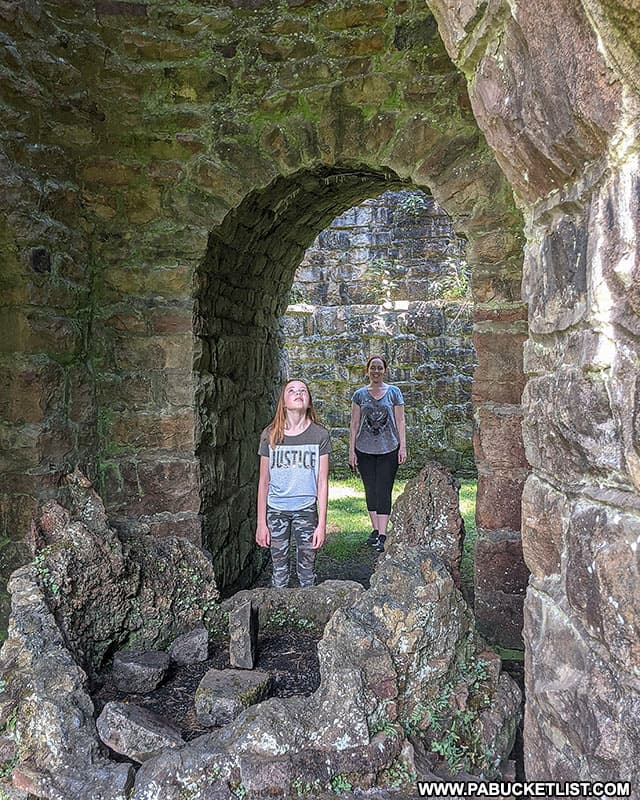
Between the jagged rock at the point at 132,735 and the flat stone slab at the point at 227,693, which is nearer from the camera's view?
the jagged rock at the point at 132,735

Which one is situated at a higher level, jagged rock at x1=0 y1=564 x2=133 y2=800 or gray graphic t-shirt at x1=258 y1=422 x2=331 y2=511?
gray graphic t-shirt at x1=258 y1=422 x2=331 y2=511

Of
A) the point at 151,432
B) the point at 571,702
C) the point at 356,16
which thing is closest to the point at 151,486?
the point at 151,432

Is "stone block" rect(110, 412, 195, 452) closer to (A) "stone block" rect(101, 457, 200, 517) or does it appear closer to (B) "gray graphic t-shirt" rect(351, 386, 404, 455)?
(A) "stone block" rect(101, 457, 200, 517)

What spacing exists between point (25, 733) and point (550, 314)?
170 cm

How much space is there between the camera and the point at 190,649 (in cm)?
255

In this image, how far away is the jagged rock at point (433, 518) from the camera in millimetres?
2832

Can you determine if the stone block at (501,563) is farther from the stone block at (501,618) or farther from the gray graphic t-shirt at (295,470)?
the gray graphic t-shirt at (295,470)

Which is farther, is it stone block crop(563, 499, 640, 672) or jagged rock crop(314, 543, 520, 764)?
jagged rock crop(314, 543, 520, 764)

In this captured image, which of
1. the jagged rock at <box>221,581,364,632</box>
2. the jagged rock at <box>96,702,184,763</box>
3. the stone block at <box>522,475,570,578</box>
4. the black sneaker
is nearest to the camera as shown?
the stone block at <box>522,475,570,578</box>

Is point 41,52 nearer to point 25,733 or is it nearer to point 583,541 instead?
point 25,733

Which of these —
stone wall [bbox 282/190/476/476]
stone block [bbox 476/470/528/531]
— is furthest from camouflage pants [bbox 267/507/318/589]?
stone wall [bbox 282/190/476/476]

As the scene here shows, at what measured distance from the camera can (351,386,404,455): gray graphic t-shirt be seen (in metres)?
5.32

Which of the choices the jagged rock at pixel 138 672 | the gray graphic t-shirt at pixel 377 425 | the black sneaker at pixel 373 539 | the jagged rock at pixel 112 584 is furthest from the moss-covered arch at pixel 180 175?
the black sneaker at pixel 373 539

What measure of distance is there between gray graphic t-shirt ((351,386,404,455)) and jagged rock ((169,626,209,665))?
9.57 feet
